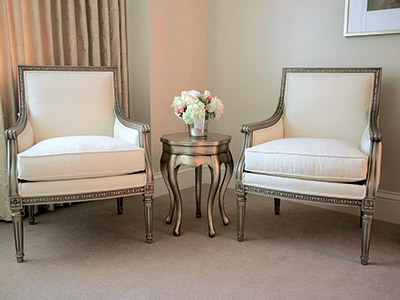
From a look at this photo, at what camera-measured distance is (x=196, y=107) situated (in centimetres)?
256

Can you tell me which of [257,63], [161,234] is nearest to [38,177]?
[161,234]

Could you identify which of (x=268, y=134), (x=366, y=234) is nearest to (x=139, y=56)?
(x=268, y=134)

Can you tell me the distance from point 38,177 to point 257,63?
2135 millimetres

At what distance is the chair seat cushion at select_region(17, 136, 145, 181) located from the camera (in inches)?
87.8

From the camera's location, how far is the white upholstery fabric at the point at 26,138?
2.43 m

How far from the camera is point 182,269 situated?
2199 mm

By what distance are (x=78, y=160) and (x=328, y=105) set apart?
170 cm

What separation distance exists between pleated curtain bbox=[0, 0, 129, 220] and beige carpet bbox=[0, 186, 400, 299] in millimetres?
657

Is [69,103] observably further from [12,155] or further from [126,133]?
[12,155]

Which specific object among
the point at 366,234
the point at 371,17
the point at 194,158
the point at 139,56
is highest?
the point at 371,17

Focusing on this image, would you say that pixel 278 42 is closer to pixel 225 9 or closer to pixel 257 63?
pixel 257 63

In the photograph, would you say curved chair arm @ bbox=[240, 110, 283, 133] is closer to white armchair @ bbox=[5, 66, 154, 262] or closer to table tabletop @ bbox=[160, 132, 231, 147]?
table tabletop @ bbox=[160, 132, 231, 147]

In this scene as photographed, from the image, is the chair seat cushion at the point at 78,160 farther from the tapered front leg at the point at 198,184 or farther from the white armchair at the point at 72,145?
the tapered front leg at the point at 198,184

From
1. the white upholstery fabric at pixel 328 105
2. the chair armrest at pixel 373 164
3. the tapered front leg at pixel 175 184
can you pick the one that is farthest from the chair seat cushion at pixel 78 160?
the chair armrest at pixel 373 164
